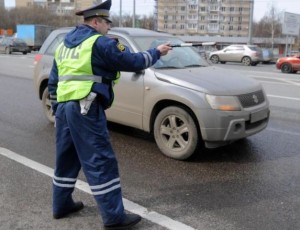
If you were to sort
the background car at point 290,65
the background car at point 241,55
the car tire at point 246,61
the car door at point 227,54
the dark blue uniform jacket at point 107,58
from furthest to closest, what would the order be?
the car door at point 227,54 < the car tire at point 246,61 < the background car at point 241,55 < the background car at point 290,65 < the dark blue uniform jacket at point 107,58

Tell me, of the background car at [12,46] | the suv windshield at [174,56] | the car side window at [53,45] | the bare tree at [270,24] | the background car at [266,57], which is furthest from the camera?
the bare tree at [270,24]

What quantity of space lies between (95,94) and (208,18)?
129 m

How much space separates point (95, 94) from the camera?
355 cm

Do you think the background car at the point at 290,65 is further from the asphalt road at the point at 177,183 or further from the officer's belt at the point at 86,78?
the officer's belt at the point at 86,78

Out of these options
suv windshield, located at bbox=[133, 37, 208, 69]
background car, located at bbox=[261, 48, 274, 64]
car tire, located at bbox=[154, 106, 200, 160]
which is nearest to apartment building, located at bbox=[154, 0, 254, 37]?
background car, located at bbox=[261, 48, 274, 64]

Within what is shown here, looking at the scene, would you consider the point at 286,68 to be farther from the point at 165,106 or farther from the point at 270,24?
the point at 270,24

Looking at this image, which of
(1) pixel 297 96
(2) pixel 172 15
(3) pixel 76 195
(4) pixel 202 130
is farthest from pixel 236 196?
(2) pixel 172 15

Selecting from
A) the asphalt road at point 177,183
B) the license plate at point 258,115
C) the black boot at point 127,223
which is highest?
the license plate at point 258,115

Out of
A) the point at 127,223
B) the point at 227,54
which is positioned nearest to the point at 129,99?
the point at 127,223

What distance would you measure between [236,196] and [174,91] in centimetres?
167

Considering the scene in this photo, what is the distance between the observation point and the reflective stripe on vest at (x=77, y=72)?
3500 mm

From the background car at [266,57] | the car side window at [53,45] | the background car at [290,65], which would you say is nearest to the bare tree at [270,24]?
the background car at [266,57]

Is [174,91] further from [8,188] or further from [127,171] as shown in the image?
[8,188]

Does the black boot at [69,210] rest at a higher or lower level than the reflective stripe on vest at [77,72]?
lower
